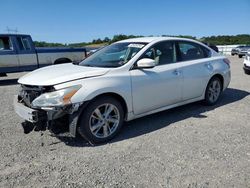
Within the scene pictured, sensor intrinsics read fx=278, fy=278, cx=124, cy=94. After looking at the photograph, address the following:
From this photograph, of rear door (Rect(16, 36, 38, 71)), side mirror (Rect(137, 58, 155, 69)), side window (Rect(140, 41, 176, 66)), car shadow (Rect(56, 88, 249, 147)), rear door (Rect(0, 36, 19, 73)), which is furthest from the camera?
rear door (Rect(16, 36, 38, 71))

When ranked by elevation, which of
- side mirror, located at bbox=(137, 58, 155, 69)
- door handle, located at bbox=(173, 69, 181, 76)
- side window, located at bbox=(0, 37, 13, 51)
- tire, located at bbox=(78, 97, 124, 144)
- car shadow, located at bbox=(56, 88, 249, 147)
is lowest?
car shadow, located at bbox=(56, 88, 249, 147)

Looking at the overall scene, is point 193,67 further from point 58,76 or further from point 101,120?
point 58,76

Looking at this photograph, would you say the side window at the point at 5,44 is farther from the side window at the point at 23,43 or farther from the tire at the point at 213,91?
the tire at the point at 213,91

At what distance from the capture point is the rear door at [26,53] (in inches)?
468

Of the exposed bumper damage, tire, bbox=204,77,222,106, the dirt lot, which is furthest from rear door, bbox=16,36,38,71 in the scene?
tire, bbox=204,77,222,106

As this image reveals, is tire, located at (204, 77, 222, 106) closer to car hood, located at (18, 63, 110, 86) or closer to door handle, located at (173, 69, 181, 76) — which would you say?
door handle, located at (173, 69, 181, 76)

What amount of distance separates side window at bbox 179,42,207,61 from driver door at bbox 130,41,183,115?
259 millimetres

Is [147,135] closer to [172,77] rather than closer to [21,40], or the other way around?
[172,77]

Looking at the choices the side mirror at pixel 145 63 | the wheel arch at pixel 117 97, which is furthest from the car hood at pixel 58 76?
the side mirror at pixel 145 63

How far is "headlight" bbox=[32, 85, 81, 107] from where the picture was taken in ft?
12.8

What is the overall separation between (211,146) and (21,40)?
1014 centimetres

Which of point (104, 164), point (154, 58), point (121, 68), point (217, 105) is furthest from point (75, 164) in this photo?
point (217, 105)

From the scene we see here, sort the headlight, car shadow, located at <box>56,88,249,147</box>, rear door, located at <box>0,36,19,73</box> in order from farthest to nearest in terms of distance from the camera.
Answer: rear door, located at <box>0,36,19,73</box>, car shadow, located at <box>56,88,249,147</box>, the headlight

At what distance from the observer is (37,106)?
4012 millimetres
